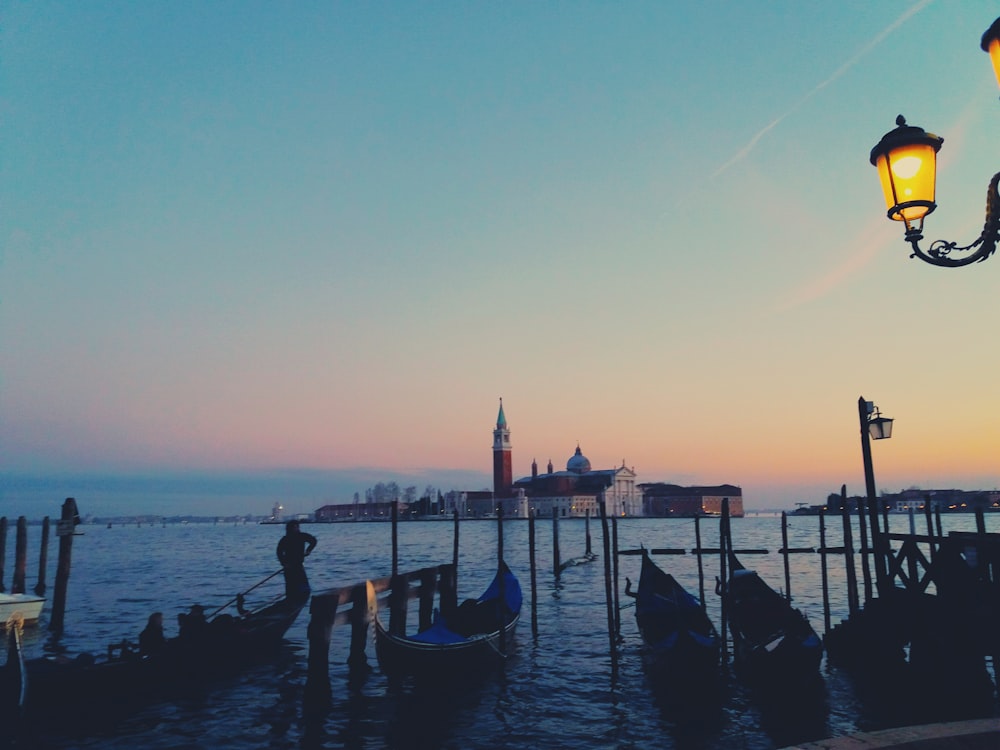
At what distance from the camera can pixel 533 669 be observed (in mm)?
13109

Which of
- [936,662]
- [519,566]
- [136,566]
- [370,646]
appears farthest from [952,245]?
[136,566]

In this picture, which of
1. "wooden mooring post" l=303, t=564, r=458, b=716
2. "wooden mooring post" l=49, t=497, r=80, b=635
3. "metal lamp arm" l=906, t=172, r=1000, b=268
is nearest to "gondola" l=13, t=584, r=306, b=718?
"wooden mooring post" l=303, t=564, r=458, b=716

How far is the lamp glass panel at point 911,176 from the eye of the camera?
135 inches

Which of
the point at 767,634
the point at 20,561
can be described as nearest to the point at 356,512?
the point at 20,561

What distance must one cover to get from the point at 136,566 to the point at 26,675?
40.2 metres

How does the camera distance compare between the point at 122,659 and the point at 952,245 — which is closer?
the point at 952,245

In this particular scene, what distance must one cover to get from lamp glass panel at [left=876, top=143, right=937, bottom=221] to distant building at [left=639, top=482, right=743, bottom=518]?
14142 centimetres

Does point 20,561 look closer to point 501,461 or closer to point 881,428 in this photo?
point 881,428

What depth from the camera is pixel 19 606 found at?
13.6 m

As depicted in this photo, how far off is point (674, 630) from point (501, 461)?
404 ft

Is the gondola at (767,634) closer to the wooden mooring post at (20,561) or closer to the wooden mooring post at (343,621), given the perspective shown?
the wooden mooring post at (343,621)

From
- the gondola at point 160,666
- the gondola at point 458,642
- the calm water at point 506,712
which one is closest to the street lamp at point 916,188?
the calm water at point 506,712

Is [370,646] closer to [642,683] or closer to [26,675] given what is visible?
[642,683]

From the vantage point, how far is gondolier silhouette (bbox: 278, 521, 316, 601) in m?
14.0
